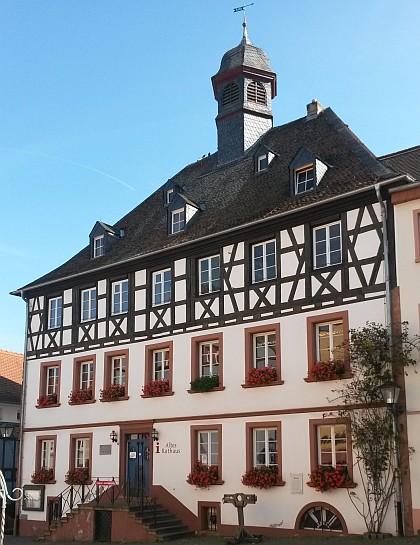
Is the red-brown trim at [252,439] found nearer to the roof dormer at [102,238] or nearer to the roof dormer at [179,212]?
the roof dormer at [179,212]

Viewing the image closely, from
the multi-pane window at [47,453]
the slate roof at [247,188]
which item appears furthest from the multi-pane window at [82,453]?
the slate roof at [247,188]

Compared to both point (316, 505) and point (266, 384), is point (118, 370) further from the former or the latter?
point (316, 505)

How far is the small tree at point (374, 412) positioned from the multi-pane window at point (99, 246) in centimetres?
1215

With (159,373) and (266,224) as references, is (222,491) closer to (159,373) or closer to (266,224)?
(159,373)

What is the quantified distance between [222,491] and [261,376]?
3474 mm

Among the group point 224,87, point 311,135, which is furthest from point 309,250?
point 224,87

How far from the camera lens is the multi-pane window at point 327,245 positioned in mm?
21156

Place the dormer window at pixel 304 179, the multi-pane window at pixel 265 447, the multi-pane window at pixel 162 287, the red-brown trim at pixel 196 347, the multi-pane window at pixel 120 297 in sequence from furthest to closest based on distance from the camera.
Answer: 1. the multi-pane window at pixel 120 297
2. the multi-pane window at pixel 162 287
3. the red-brown trim at pixel 196 347
4. the dormer window at pixel 304 179
5. the multi-pane window at pixel 265 447

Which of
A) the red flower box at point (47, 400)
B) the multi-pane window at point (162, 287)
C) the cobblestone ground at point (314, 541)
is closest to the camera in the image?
the cobblestone ground at point (314, 541)

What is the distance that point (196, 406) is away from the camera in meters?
23.6

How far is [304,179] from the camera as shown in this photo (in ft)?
76.2

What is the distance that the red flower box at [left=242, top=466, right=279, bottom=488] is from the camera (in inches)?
828

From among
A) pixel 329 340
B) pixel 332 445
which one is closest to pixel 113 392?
pixel 329 340

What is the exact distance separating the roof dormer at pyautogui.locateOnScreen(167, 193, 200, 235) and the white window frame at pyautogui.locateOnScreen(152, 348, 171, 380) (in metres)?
3.99
